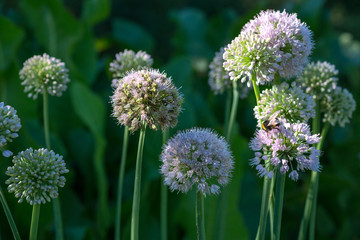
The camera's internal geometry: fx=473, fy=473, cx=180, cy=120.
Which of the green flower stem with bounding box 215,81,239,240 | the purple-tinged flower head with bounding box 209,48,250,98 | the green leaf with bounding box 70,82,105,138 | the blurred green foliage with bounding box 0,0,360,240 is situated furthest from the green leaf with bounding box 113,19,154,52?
the green flower stem with bounding box 215,81,239,240

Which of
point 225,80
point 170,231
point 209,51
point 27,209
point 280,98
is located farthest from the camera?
point 209,51

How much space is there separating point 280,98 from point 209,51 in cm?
312

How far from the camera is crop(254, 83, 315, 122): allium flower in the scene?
111 cm

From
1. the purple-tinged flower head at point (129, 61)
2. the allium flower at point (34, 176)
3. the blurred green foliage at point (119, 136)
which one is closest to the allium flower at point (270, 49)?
the purple-tinged flower head at point (129, 61)

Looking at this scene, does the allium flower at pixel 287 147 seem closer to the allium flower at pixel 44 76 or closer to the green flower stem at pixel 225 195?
the green flower stem at pixel 225 195

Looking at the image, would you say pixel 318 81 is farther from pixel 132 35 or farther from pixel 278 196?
pixel 132 35

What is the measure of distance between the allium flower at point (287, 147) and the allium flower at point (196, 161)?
74 millimetres

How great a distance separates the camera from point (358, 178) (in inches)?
130

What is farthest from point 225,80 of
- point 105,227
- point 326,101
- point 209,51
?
point 209,51

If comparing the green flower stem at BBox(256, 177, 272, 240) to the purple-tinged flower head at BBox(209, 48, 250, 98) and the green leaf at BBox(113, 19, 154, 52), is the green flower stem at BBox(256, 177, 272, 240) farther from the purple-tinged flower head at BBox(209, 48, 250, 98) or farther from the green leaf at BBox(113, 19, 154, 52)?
the green leaf at BBox(113, 19, 154, 52)

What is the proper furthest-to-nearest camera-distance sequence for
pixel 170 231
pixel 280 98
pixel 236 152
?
1. pixel 170 231
2. pixel 236 152
3. pixel 280 98

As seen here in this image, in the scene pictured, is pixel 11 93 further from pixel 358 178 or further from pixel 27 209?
pixel 358 178

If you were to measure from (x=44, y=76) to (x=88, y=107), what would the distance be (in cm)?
117

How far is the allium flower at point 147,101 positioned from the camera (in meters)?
1.01
